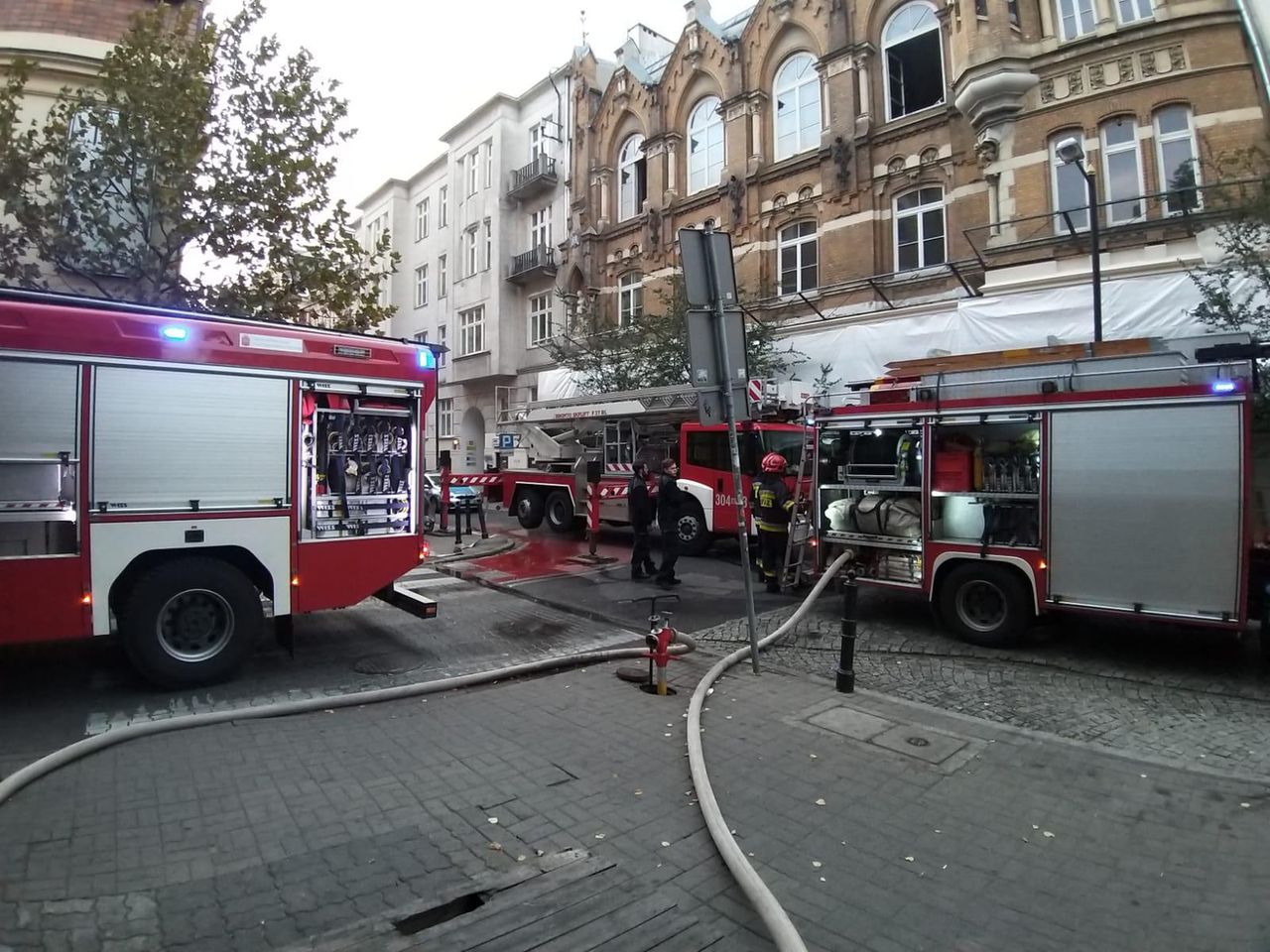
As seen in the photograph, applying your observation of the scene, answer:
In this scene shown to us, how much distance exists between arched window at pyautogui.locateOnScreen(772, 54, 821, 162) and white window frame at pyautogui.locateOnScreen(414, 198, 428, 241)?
22207 mm

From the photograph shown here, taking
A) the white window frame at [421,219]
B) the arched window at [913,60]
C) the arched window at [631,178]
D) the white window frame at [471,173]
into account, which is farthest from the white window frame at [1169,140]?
the white window frame at [421,219]

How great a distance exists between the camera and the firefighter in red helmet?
9484mm

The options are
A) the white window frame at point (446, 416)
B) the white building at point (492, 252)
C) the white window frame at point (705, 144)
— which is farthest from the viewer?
the white window frame at point (446, 416)

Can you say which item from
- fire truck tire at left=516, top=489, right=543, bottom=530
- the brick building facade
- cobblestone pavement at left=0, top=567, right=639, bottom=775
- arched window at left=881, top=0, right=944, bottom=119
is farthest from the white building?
cobblestone pavement at left=0, top=567, right=639, bottom=775

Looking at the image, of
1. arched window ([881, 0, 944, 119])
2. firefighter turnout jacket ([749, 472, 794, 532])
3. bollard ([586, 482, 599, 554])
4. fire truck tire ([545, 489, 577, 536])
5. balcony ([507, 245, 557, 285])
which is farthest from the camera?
balcony ([507, 245, 557, 285])

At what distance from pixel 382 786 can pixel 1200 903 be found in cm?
380

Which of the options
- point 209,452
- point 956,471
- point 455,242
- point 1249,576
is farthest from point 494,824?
point 455,242

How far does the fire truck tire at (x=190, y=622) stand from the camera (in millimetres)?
5348

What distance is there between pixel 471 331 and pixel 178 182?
76.0ft

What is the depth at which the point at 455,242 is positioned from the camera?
34750 millimetres

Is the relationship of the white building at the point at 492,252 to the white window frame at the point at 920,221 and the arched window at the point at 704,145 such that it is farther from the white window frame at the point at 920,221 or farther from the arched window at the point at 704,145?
the white window frame at the point at 920,221

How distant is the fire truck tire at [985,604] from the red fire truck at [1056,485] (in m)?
0.01

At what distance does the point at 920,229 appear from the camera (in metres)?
18.6

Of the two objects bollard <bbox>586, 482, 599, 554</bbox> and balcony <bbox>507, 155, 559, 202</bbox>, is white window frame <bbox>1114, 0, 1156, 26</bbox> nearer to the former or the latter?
bollard <bbox>586, 482, 599, 554</bbox>
